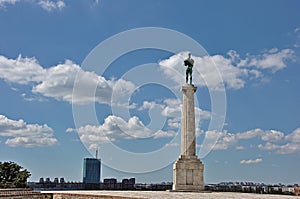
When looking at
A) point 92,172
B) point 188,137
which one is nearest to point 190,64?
point 188,137

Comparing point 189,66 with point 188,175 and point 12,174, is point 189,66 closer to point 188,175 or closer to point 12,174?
point 188,175

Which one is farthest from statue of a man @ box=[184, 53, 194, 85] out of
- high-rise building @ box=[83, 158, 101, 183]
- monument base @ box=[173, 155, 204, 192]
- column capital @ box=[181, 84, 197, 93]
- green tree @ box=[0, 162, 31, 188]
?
high-rise building @ box=[83, 158, 101, 183]

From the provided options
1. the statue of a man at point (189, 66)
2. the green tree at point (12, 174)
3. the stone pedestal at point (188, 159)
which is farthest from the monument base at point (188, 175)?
the green tree at point (12, 174)

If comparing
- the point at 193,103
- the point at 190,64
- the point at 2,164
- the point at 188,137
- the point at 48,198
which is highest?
the point at 190,64

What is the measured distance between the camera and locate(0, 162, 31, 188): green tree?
42000 mm

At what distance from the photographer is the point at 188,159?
39.2m

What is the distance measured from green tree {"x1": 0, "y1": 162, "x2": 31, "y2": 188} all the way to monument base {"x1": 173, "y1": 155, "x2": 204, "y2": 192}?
1669 cm

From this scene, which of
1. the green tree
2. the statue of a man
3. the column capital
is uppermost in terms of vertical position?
the statue of a man

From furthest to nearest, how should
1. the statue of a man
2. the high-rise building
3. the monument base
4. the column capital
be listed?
the high-rise building, the statue of a man, the column capital, the monument base

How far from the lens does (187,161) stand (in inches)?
1539

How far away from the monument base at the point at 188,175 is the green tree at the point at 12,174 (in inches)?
657

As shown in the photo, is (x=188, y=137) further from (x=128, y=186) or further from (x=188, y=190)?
(x=128, y=186)

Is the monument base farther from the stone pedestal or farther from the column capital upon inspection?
the column capital

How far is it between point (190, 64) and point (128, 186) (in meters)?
19.9
